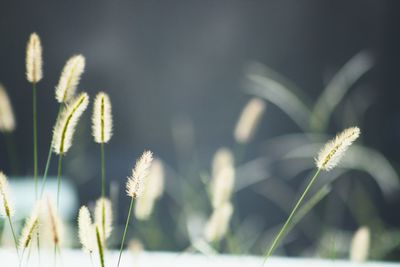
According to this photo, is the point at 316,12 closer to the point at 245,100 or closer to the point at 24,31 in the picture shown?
the point at 245,100

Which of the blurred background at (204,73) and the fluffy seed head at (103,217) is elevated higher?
the blurred background at (204,73)

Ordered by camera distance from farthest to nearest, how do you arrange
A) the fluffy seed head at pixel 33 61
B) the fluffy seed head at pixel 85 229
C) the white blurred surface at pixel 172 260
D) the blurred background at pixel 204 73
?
the blurred background at pixel 204 73
the white blurred surface at pixel 172 260
the fluffy seed head at pixel 33 61
the fluffy seed head at pixel 85 229

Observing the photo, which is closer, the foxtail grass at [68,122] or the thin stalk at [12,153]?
the foxtail grass at [68,122]

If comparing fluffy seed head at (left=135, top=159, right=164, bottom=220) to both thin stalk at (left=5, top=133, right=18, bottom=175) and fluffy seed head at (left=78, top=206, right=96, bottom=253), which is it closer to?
fluffy seed head at (left=78, top=206, right=96, bottom=253)

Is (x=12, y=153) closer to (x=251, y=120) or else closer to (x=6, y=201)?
(x=251, y=120)

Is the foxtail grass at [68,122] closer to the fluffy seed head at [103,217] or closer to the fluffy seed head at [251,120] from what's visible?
the fluffy seed head at [103,217]

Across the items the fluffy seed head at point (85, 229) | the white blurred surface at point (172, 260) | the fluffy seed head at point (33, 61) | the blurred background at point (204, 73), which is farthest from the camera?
the blurred background at point (204, 73)

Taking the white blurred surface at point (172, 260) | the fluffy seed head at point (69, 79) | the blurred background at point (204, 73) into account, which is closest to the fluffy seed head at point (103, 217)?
the fluffy seed head at point (69, 79)

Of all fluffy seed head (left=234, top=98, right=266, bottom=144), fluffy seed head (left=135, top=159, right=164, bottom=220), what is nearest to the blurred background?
fluffy seed head (left=234, top=98, right=266, bottom=144)

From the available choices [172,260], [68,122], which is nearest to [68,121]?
[68,122]
